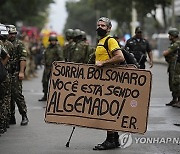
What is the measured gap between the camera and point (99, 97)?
7.78 metres

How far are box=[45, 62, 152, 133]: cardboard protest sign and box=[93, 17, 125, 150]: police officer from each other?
0.49 ft

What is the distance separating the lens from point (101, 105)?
25.5 ft

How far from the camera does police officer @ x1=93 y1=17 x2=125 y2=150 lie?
24.8 ft

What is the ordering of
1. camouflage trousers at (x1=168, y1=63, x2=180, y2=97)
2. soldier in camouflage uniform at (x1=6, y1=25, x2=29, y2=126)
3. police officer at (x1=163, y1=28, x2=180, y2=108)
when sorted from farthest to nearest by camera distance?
camouflage trousers at (x1=168, y1=63, x2=180, y2=97), police officer at (x1=163, y1=28, x2=180, y2=108), soldier in camouflage uniform at (x1=6, y1=25, x2=29, y2=126)

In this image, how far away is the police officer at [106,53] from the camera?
24.8 ft

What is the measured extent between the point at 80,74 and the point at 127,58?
27.0 inches

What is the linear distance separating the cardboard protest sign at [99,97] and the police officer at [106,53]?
5.9 inches

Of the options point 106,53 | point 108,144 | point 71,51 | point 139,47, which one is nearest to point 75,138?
point 108,144

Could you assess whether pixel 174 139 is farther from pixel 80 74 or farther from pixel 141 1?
pixel 141 1

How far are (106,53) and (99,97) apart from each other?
60 centimetres

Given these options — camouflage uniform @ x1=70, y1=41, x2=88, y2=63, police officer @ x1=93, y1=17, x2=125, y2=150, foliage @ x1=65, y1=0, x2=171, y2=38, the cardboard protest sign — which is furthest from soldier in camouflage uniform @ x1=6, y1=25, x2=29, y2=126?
foliage @ x1=65, y1=0, x2=171, y2=38

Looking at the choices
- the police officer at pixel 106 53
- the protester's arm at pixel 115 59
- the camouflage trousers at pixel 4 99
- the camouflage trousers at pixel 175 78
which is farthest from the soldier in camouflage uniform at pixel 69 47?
the protester's arm at pixel 115 59

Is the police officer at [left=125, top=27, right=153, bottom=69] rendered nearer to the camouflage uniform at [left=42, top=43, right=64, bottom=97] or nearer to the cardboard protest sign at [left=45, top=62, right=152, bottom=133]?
the camouflage uniform at [left=42, top=43, right=64, bottom=97]

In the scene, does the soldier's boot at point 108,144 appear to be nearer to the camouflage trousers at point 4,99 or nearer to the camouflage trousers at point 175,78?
the camouflage trousers at point 4,99
